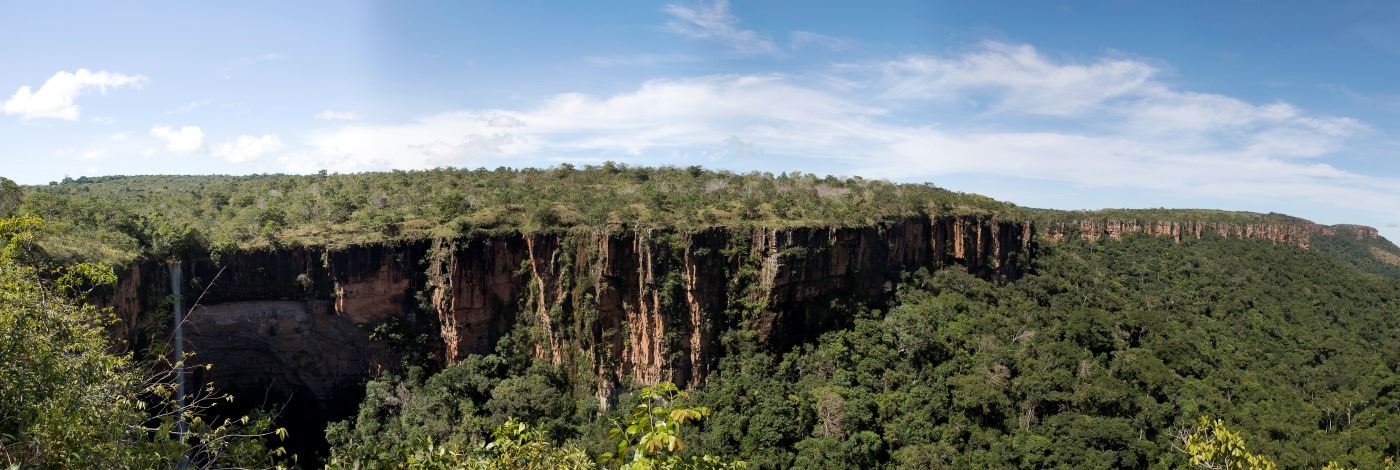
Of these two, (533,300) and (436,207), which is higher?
(436,207)

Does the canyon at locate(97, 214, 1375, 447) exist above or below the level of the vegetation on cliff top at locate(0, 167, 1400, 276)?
below

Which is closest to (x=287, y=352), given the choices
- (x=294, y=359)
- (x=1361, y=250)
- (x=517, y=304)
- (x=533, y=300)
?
(x=294, y=359)

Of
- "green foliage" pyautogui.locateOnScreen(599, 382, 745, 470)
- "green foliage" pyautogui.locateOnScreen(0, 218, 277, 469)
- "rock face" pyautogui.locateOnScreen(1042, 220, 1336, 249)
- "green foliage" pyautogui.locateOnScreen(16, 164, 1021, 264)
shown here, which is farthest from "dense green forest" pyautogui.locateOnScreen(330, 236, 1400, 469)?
"rock face" pyautogui.locateOnScreen(1042, 220, 1336, 249)

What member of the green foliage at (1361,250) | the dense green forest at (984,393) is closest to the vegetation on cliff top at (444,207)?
the dense green forest at (984,393)

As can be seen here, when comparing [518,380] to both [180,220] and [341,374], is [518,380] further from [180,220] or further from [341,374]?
[180,220]

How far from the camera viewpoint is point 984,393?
27.2m

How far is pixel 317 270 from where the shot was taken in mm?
31484

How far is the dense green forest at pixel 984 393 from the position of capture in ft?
82.5

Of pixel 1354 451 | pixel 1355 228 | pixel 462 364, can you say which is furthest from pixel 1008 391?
pixel 1355 228

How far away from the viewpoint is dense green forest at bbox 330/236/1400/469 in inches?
990

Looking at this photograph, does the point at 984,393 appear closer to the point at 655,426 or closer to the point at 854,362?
the point at 854,362

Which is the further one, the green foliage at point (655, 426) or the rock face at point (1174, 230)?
the rock face at point (1174, 230)

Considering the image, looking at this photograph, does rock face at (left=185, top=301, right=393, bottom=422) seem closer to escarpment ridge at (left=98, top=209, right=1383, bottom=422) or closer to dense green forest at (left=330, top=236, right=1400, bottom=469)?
escarpment ridge at (left=98, top=209, right=1383, bottom=422)

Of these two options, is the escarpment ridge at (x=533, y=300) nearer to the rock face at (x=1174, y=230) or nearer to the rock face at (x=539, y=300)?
the rock face at (x=539, y=300)
